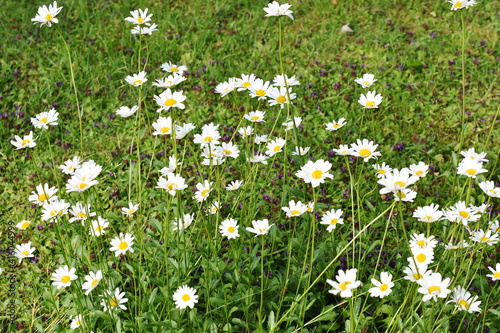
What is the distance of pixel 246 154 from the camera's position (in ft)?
9.24

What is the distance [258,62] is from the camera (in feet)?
13.5

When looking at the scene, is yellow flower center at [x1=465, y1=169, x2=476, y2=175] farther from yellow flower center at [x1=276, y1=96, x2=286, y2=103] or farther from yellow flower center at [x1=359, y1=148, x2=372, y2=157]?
yellow flower center at [x1=276, y1=96, x2=286, y2=103]

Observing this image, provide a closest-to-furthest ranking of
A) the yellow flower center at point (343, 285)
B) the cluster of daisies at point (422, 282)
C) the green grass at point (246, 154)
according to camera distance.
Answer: the cluster of daisies at point (422, 282), the yellow flower center at point (343, 285), the green grass at point (246, 154)

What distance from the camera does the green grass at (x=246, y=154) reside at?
2.14 meters

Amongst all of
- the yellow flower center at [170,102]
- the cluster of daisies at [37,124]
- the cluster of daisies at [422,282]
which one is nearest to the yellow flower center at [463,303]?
the cluster of daisies at [422,282]

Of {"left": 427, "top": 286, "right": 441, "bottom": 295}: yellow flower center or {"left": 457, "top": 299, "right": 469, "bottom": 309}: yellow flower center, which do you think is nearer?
{"left": 427, "top": 286, "right": 441, "bottom": 295}: yellow flower center

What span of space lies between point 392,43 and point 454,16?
0.73 m

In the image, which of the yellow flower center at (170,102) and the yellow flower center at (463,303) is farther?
the yellow flower center at (170,102)

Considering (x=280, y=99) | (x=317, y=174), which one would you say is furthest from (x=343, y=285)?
(x=280, y=99)

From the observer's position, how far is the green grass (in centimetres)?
214

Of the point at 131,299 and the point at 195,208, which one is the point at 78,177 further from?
the point at 195,208

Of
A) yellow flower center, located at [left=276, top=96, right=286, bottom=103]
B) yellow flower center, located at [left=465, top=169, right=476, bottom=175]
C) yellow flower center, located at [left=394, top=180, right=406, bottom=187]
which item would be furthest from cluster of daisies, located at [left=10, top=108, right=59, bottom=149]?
yellow flower center, located at [left=465, top=169, right=476, bottom=175]

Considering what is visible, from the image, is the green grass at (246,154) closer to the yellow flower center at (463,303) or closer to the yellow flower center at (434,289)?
the yellow flower center at (463,303)

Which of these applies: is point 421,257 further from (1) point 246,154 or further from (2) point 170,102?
(1) point 246,154
